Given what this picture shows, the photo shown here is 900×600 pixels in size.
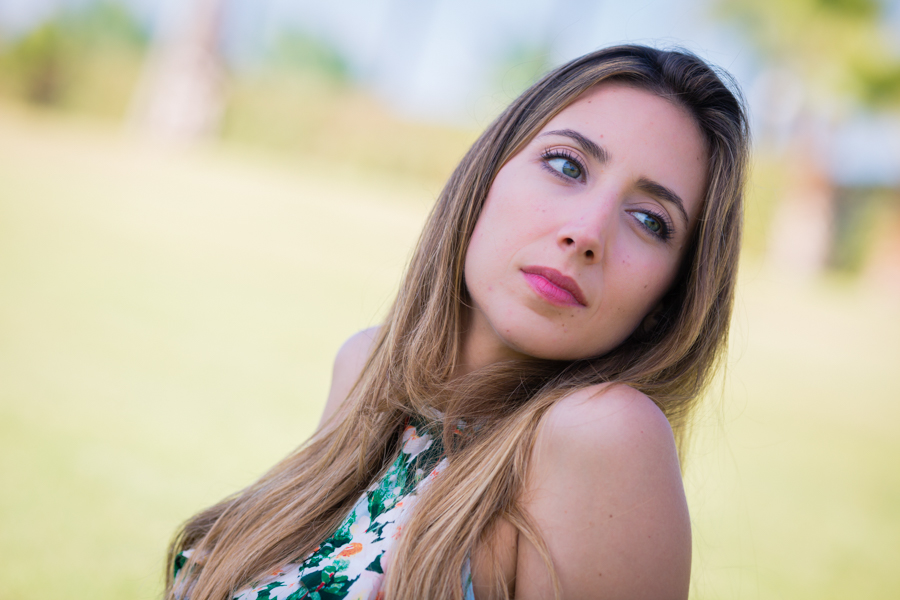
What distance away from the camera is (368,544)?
145 cm

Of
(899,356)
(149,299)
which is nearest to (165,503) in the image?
(149,299)

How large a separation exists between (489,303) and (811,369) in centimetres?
1210

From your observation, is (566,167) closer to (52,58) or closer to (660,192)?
(660,192)

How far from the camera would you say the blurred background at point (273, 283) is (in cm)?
450

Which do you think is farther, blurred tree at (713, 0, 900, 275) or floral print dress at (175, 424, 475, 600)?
blurred tree at (713, 0, 900, 275)

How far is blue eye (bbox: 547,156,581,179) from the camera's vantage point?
1579 mm

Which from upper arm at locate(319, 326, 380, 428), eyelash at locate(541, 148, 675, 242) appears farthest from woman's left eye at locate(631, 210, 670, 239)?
upper arm at locate(319, 326, 380, 428)

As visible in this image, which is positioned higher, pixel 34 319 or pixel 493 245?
pixel 493 245

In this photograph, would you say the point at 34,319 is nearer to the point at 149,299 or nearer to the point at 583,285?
the point at 149,299

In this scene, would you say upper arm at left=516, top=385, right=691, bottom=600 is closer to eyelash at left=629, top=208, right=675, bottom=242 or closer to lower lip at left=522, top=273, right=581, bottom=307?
lower lip at left=522, top=273, right=581, bottom=307

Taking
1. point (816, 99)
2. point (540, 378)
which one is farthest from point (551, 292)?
point (816, 99)

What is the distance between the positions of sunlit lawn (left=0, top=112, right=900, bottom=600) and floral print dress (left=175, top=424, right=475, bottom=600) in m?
0.79

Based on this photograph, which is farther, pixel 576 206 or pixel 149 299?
pixel 149 299

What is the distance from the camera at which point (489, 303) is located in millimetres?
1588
